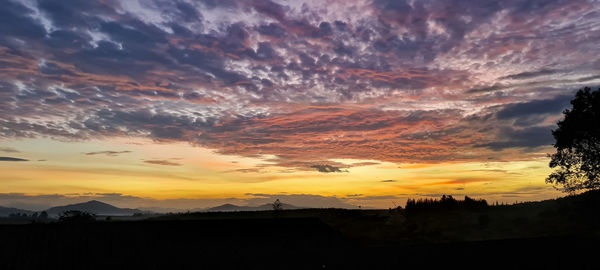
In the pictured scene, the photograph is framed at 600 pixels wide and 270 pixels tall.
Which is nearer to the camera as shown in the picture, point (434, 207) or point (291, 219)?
point (291, 219)

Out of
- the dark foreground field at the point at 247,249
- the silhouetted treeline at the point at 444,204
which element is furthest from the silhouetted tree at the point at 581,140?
the dark foreground field at the point at 247,249

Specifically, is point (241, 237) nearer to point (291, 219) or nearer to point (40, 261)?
point (291, 219)

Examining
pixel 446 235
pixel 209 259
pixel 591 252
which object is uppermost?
pixel 591 252

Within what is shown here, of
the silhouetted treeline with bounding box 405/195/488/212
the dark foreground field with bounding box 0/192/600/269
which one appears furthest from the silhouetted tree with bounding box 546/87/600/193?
the dark foreground field with bounding box 0/192/600/269

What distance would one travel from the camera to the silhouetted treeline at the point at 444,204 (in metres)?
39.5

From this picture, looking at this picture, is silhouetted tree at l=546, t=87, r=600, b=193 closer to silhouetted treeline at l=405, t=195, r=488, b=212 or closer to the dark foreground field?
silhouetted treeline at l=405, t=195, r=488, b=212

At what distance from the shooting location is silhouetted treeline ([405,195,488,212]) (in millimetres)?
39469

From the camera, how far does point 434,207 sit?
40.6m

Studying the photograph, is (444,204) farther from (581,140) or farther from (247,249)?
(247,249)

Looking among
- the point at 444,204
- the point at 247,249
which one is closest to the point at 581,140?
the point at 444,204

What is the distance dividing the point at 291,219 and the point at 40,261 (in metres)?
9.29

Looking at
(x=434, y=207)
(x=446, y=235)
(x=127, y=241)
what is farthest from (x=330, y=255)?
(x=434, y=207)

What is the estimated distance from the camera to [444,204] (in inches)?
1591

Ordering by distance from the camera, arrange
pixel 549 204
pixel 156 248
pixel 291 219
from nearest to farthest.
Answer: pixel 156 248 → pixel 291 219 → pixel 549 204
